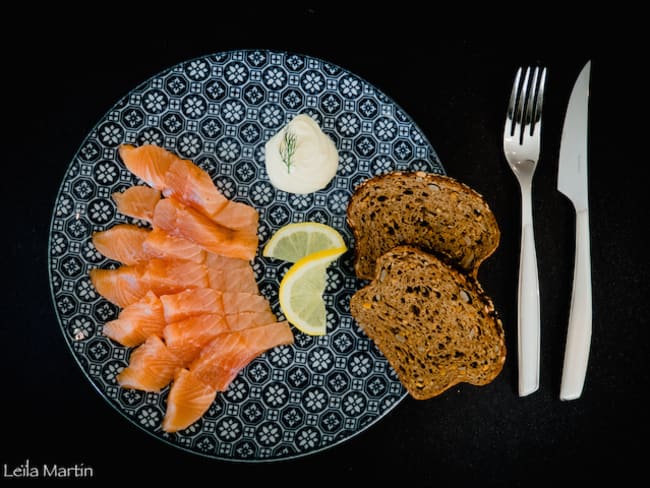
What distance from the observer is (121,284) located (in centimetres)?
175

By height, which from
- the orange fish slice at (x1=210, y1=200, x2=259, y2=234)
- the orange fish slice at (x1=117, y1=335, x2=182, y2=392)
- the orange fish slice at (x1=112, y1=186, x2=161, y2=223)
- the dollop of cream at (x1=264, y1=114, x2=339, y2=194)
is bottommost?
the orange fish slice at (x1=117, y1=335, x2=182, y2=392)

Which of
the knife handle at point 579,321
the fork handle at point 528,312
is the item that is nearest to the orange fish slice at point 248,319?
the fork handle at point 528,312

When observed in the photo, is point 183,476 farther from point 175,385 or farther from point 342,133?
point 342,133

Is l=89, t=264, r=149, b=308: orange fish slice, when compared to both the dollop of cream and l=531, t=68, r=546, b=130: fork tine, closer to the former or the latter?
the dollop of cream

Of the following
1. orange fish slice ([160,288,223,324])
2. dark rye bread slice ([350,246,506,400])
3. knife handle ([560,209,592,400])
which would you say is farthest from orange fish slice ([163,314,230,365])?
knife handle ([560,209,592,400])

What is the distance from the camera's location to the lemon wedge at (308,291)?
1.73 m

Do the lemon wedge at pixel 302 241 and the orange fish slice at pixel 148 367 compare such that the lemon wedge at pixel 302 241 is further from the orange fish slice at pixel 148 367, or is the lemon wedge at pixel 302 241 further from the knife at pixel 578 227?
the knife at pixel 578 227

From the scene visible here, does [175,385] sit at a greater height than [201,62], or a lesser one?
lesser

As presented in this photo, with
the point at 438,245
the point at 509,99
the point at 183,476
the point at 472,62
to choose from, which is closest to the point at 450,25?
the point at 472,62

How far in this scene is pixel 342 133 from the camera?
1863 mm

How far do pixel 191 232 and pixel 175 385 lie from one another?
0.46 metres

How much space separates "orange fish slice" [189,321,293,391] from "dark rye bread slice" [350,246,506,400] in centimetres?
26

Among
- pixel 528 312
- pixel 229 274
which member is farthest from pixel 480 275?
pixel 229 274

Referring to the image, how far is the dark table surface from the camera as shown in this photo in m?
1.89
